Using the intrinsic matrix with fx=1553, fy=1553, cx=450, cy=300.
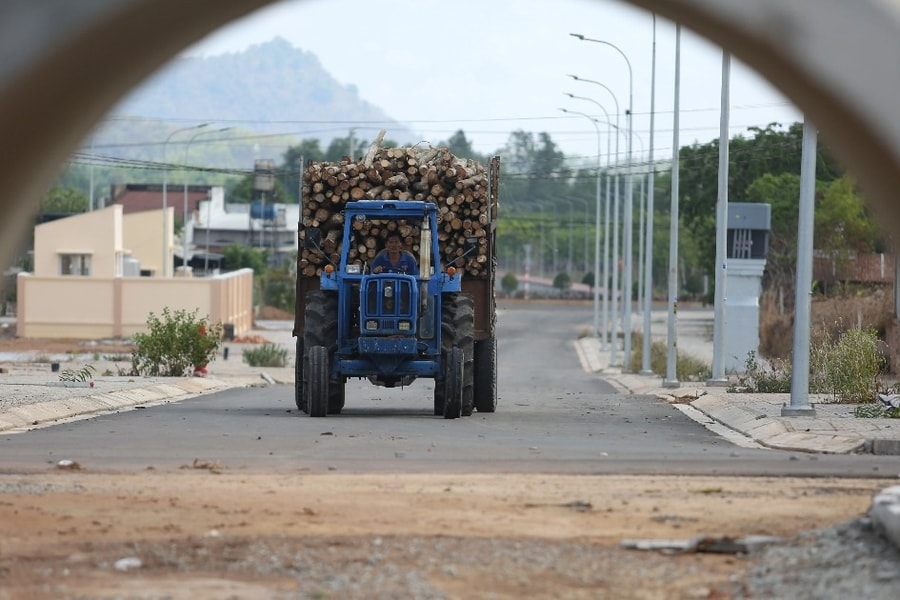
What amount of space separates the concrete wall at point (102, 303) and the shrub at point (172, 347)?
84.6 feet

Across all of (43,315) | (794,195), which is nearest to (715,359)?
(43,315)

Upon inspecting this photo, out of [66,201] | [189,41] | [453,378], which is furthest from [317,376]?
[66,201]

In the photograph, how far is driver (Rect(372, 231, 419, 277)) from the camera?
22141 millimetres

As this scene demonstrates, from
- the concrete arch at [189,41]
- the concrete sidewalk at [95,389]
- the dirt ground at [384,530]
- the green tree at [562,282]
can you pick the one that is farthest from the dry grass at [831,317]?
the green tree at [562,282]

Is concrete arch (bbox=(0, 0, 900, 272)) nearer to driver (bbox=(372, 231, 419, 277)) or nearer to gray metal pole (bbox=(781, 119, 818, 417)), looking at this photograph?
driver (bbox=(372, 231, 419, 277))

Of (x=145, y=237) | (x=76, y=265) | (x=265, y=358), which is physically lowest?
(x=265, y=358)

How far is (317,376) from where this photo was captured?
71.5 ft

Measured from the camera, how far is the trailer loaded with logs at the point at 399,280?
71.1 feet

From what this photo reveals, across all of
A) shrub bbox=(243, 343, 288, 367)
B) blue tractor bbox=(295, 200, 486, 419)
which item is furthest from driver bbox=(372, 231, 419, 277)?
shrub bbox=(243, 343, 288, 367)

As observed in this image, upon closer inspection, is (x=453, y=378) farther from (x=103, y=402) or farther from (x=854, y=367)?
(x=854, y=367)

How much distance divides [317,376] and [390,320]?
1.31 meters

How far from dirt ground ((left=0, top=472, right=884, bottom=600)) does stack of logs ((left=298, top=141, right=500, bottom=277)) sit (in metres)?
9.96

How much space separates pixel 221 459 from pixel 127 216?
75973 mm

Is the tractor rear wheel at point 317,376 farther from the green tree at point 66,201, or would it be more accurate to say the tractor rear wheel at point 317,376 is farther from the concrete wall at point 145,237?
the green tree at point 66,201
